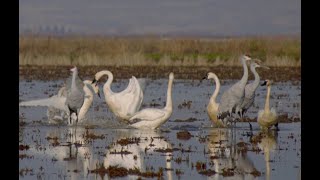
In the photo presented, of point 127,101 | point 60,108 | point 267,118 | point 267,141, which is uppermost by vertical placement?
point 127,101

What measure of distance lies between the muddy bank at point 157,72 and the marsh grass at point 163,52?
82.5 inches

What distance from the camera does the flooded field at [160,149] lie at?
39.7 ft

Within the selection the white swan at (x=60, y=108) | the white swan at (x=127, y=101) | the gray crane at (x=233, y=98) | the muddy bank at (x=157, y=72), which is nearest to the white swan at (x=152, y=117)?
the white swan at (x=127, y=101)

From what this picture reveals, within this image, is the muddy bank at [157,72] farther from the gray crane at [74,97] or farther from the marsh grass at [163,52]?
the gray crane at [74,97]

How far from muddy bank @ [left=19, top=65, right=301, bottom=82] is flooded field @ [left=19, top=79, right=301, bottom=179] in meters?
12.9

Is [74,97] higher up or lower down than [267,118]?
higher up

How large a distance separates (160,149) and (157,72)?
2380 cm

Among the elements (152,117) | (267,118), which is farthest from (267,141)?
(152,117)

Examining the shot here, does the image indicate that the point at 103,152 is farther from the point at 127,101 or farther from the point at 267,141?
the point at 127,101

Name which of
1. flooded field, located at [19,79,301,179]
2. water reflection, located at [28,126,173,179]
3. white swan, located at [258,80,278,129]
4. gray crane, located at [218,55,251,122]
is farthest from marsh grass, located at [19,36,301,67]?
water reflection, located at [28,126,173,179]

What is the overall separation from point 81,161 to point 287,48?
117 feet

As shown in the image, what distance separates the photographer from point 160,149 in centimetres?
1445
